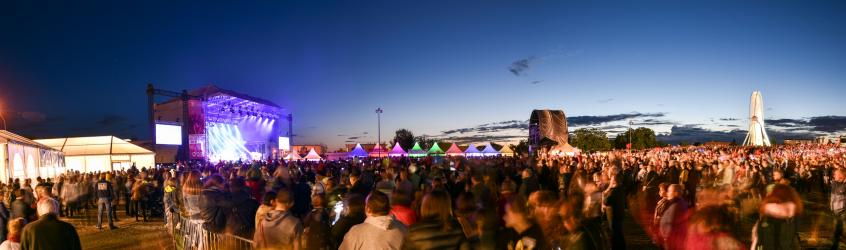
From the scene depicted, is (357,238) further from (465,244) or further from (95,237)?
(95,237)

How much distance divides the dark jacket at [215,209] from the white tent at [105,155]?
26573mm

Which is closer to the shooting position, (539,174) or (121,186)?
(539,174)

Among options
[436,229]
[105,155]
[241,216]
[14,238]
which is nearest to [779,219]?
[436,229]

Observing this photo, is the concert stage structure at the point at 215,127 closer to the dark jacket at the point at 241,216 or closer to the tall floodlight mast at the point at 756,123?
the dark jacket at the point at 241,216

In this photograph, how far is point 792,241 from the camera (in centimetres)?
471

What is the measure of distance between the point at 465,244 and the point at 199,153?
38.2 metres

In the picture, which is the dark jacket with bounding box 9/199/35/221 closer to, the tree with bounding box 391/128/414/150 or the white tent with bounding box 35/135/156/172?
the white tent with bounding box 35/135/156/172

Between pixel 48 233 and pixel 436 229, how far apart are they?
3666mm

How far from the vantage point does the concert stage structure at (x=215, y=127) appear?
36.0 meters

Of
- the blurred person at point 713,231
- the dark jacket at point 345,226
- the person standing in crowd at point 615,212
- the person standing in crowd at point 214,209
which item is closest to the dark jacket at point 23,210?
the person standing in crowd at point 214,209

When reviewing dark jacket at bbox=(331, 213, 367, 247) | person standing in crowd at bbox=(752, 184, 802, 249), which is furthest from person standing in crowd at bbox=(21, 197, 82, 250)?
person standing in crowd at bbox=(752, 184, 802, 249)

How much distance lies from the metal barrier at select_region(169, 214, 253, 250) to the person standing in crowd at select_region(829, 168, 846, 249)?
6.99 metres

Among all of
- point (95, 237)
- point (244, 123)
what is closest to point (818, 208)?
point (95, 237)

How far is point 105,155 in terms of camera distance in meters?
29.2
